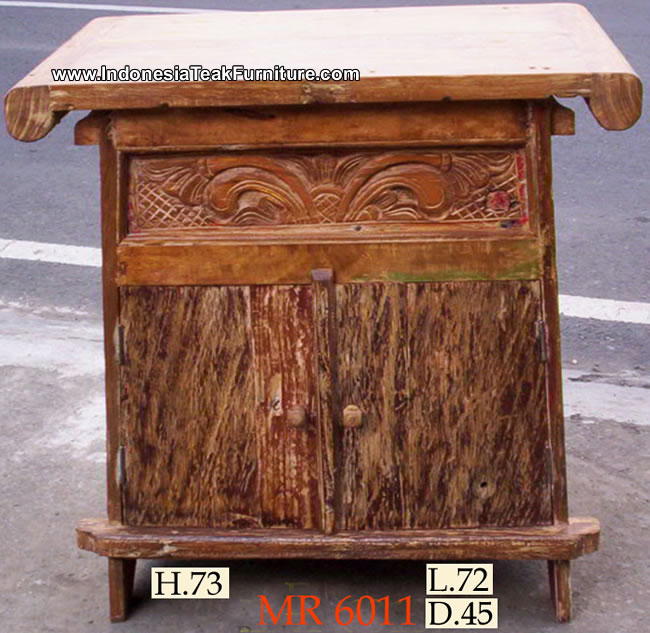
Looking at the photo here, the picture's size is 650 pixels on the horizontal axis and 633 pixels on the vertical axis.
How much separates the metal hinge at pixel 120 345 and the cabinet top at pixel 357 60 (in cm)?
40

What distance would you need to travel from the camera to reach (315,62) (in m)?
2.37

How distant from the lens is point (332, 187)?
235cm

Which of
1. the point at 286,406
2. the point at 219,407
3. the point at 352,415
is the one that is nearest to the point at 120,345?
the point at 219,407

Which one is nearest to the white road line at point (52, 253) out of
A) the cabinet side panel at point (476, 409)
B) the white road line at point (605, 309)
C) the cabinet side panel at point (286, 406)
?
the white road line at point (605, 309)

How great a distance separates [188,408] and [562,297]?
6.92 ft

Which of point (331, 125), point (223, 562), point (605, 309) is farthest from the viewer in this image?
point (605, 309)

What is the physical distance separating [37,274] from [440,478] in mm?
2464

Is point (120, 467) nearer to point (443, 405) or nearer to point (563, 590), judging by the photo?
point (443, 405)

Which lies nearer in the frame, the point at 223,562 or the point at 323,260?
Answer: the point at 323,260

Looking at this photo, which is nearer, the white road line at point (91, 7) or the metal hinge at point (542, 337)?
the metal hinge at point (542, 337)

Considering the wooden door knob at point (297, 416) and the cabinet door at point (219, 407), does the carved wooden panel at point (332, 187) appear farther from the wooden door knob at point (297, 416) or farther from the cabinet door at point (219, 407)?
the wooden door knob at point (297, 416)

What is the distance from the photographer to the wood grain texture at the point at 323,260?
2.35 meters

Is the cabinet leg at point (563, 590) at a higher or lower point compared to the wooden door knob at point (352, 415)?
lower

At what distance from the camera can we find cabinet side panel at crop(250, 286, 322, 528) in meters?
2.41
